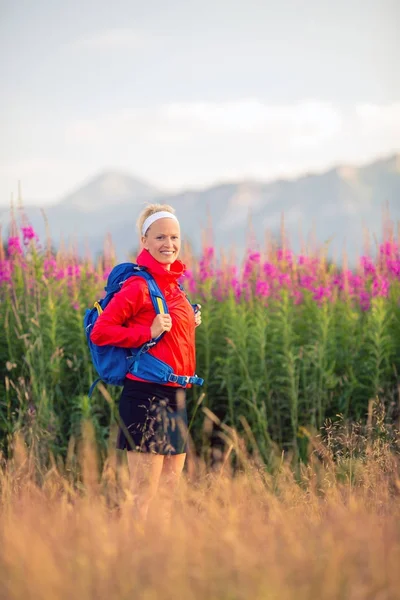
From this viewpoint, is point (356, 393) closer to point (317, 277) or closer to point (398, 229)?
point (317, 277)

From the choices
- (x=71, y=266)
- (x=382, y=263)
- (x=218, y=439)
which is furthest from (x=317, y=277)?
(x=71, y=266)

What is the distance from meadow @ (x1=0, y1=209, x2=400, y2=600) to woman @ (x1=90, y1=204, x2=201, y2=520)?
0.18m

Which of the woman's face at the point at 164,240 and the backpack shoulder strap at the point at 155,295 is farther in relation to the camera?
the woman's face at the point at 164,240

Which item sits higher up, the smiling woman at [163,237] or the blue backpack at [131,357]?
the smiling woman at [163,237]

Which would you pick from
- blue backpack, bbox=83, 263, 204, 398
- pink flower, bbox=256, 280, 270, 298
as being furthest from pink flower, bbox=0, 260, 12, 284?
blue backpack, bbox=83, 263, 204, 398

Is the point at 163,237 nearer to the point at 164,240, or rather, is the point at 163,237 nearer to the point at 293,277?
the point at 164,240

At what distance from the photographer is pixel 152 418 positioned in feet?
13.1

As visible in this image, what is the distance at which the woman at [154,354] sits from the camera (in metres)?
3.97

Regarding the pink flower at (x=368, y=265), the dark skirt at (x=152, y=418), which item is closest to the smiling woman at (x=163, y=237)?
the dark skirt at (x=152, y=418)

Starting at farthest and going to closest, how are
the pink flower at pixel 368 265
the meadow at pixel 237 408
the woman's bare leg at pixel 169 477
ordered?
the pink flower at pixel 368 265 → the woman's bare leg at pixel 169 477 → the meadow at pixel 237 408

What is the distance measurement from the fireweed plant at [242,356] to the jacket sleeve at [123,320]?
1.95m

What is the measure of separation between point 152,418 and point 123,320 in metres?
0.53

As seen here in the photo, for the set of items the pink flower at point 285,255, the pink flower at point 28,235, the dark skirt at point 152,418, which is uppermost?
the pink flower at point 28,235

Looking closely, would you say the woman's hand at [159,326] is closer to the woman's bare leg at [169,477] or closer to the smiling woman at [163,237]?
the smiling woman at [163,237]
